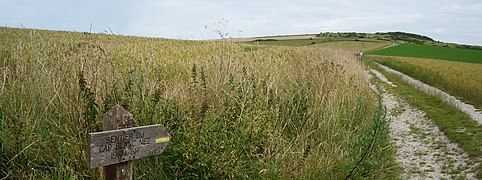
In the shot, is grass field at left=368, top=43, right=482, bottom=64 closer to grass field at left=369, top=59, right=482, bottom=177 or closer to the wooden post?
grass field at left=369, top=59, right=482, bottom=177

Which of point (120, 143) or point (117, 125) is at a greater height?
point (117, 125)

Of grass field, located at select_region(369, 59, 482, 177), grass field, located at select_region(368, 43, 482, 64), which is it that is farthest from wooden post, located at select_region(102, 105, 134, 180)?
grass field, located at select_region(368, 43, 482, 64)

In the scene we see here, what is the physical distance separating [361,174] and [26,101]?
4.15 m

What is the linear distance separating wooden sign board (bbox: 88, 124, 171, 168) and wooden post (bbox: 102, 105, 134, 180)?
0.24 ft

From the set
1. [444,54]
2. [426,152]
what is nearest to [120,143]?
[426,152]

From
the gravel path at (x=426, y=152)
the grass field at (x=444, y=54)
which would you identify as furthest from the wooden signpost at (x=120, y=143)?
the grass field at (x=444, y=54)

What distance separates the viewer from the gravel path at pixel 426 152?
623 centimetres

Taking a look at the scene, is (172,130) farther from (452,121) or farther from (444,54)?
(444,54)

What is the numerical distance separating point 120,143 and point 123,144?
29 millimetres

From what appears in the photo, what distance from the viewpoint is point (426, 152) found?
24.5 feet

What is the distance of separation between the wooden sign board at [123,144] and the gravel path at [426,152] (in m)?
4.32

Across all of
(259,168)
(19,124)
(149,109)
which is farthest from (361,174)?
(19,124)

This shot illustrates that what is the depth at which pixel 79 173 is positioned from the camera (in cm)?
358

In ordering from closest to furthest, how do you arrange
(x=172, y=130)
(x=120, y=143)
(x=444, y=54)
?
(x=120, y=143) < (x=172, y=130) < (x=444, y=54)
